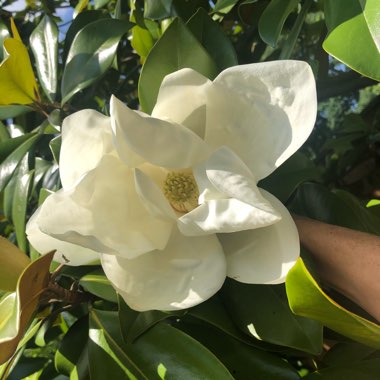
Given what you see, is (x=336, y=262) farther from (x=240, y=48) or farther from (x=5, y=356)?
(x=240, y=48)

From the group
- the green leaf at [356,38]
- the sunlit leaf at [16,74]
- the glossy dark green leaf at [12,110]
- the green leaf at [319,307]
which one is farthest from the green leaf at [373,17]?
the glossy dark green leaf at [12,110]

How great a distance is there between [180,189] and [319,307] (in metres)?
0.24

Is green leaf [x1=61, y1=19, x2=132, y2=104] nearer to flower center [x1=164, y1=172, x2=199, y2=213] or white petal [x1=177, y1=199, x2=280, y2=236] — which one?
flower center [x1=164, y1=172, x2=199, y2=213]

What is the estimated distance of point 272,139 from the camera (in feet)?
1.81

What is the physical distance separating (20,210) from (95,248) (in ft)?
1.30

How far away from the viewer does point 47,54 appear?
0.92 m

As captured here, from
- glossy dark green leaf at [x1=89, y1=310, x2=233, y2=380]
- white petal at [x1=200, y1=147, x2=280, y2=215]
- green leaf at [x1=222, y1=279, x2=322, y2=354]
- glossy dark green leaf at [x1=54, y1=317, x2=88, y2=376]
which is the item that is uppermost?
white petal at [x1=200, y1=147, x2=280, y2=215]

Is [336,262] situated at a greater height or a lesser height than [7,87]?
lesser

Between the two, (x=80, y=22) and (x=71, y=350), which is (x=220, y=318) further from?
(x=80, y=22)

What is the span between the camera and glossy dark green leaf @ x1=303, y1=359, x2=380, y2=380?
2.12 ft

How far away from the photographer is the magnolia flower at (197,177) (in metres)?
0.51

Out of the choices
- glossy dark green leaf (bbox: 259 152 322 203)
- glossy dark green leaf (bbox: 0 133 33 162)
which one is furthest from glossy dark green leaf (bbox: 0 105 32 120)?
glossy dark green leaf (bbox: 259 152 322 203)

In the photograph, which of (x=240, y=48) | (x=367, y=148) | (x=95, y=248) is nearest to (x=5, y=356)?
(x=95, y=248)

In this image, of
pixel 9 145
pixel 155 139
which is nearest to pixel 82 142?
pixel 155 139
